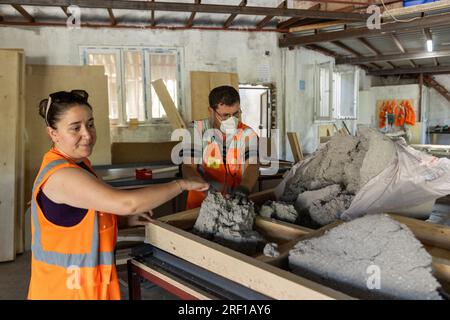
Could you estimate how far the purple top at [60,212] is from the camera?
4.18 ft

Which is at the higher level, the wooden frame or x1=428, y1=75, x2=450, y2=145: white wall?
x1=428, y1=75, x2=450, y2=145: white wall

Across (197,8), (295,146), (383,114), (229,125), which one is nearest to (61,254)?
(229,125)

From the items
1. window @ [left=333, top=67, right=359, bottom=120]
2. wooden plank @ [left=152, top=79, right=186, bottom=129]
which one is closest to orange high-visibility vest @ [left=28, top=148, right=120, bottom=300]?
wooden plank @ [left=152, top=79, right=186, bottom=129]

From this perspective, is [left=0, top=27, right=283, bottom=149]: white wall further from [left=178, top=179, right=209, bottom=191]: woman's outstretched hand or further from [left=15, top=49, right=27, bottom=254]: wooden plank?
[left=178, top=179, right=209, bottom=191]: woman's outstretched hand

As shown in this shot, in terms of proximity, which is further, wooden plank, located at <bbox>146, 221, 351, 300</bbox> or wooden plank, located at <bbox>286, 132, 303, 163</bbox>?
wooden plank, located at <bbox>286, 132, 303, 163</bbox>

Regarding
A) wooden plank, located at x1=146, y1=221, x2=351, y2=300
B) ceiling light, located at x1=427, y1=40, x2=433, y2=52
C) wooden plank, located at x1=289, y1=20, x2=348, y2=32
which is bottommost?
wooden plank, located at x1=146, y1=221, x2=351, y2=300

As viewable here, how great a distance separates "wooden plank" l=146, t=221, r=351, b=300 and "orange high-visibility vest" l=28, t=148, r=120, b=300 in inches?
10.7

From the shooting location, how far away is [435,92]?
12312 mm

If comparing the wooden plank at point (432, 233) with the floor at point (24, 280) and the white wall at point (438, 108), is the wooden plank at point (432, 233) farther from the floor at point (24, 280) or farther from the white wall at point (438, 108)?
the white wall at point (438, 108)

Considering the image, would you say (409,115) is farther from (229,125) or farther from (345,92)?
(229,125)

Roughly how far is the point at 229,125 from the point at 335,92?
25.1ft

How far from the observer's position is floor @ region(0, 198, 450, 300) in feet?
8.26
